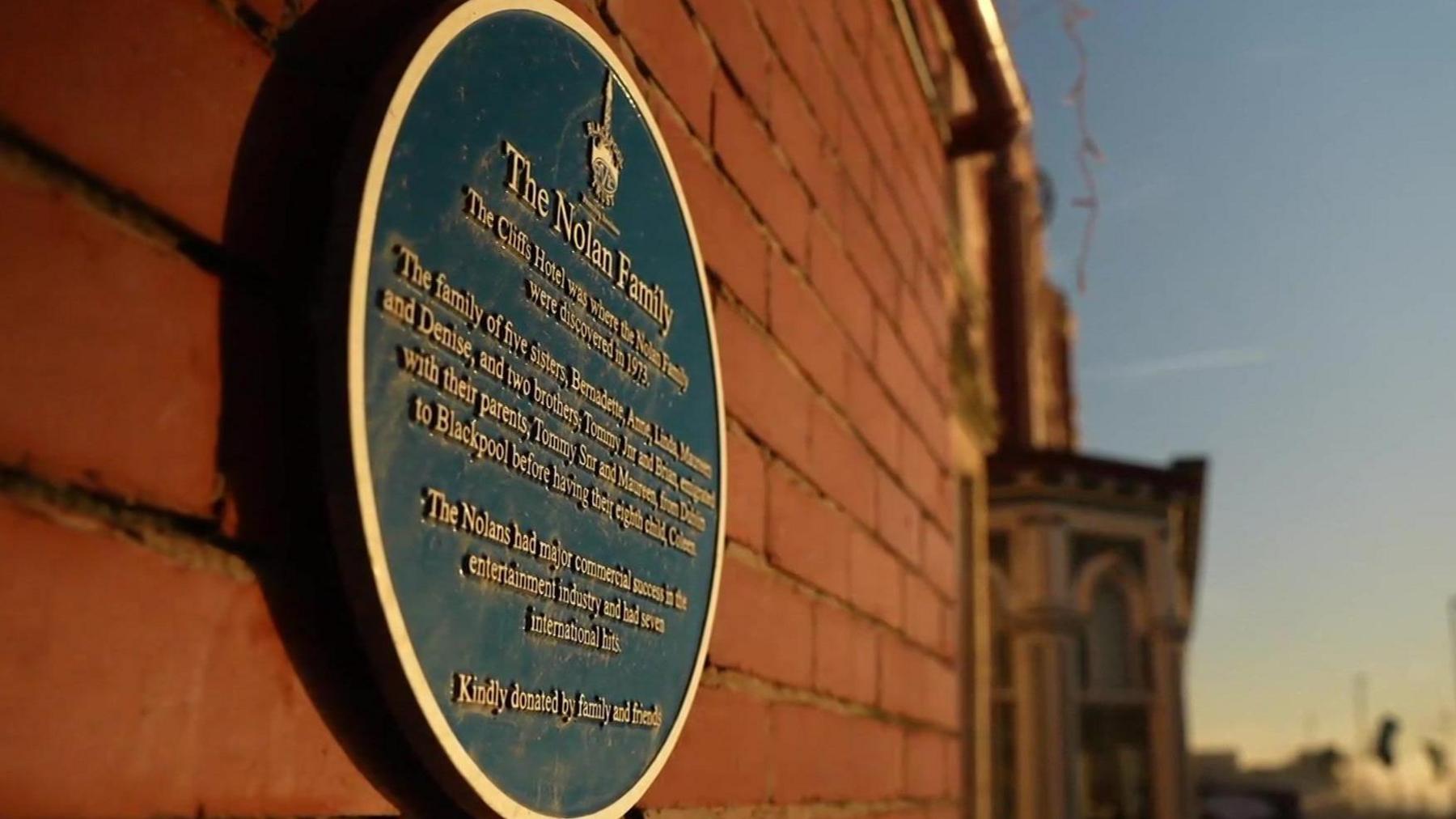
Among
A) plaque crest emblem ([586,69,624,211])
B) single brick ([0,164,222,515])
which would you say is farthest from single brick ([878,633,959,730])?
single brick ([0,164,222,515])

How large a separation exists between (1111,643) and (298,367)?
8.40 meters

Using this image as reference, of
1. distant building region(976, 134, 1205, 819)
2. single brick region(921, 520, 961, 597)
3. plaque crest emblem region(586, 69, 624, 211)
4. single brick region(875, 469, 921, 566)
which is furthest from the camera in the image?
distant building region(976, 134, 1205, 819)

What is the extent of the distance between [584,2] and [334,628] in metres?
0.54

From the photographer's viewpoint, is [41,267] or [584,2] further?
[584,2]

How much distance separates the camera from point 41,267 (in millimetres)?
482

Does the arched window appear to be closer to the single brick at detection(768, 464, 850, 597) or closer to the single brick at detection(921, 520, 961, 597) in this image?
the single brick at detection(921, 520, 961, 597)

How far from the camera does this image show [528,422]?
78 centimetres

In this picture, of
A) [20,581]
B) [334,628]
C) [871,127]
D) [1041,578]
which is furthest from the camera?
[1041,578]

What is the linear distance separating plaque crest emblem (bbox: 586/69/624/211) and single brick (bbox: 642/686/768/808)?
0.42 m

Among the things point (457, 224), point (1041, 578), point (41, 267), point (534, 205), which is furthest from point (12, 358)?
point (1041, 578)

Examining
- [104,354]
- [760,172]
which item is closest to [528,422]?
[104,354]

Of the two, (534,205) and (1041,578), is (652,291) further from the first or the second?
(1041,578)

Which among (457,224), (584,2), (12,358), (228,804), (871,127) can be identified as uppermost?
(871,127)

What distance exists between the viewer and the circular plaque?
0.64 meters
